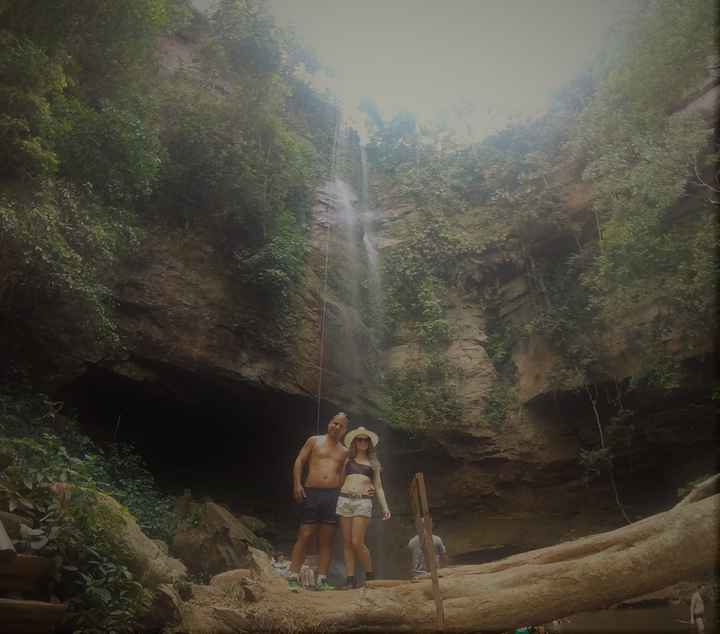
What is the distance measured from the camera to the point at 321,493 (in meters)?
6.78

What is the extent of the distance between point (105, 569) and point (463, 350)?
407 inches

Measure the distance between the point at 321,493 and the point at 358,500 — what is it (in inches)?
24.6

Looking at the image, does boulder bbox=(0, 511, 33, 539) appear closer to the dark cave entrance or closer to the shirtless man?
the shirtless man

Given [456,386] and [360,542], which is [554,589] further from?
[456,386]

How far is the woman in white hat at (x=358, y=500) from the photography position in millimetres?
6168

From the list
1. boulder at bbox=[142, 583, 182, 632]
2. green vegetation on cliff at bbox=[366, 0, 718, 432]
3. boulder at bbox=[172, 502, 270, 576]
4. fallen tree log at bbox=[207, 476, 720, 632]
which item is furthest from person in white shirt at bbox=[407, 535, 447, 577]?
green vegetation on cliff at bbox=[366, 0, 718, 432]

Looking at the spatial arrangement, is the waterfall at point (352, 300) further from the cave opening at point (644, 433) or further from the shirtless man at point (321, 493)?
the shirtless man at point (321, 493)

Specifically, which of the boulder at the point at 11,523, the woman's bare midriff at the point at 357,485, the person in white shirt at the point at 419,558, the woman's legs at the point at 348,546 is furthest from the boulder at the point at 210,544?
the boulder at the point at 11,523

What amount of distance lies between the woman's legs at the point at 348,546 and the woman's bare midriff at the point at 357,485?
30 cm

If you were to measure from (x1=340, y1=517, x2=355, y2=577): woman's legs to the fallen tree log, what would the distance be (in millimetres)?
1481

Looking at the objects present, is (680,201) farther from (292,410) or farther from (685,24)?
(292,410)

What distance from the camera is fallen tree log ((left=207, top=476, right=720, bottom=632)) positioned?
4.23 meters

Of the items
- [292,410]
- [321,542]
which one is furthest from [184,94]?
[321,542]

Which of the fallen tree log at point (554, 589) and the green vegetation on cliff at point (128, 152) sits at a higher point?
the green vegetation on cliff at point (128, 152)
